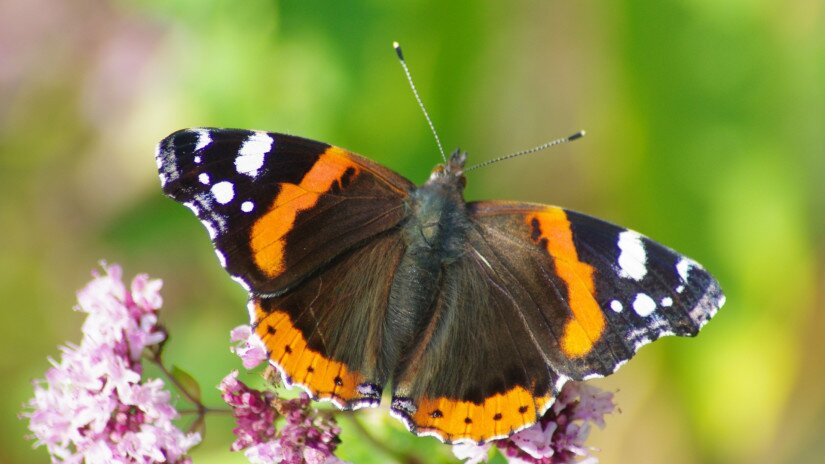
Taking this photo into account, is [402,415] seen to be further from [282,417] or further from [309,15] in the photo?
[309,15]

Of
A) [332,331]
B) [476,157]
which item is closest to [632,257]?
[332,331]

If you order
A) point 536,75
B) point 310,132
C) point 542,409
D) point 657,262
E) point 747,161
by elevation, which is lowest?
point 542,409

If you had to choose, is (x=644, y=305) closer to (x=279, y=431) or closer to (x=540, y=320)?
(x=540, y=320)

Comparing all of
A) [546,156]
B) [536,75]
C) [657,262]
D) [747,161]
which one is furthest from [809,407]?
[657,262]

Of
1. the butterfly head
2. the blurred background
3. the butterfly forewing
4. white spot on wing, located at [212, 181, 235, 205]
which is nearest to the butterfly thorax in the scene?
the butterfly head

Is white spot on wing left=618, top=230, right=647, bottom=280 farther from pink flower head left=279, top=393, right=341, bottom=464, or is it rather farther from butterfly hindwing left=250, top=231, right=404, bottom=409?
pink flower head left=279, top=393, right=341, bottom=464

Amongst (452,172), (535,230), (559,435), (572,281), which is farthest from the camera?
(452,172)
